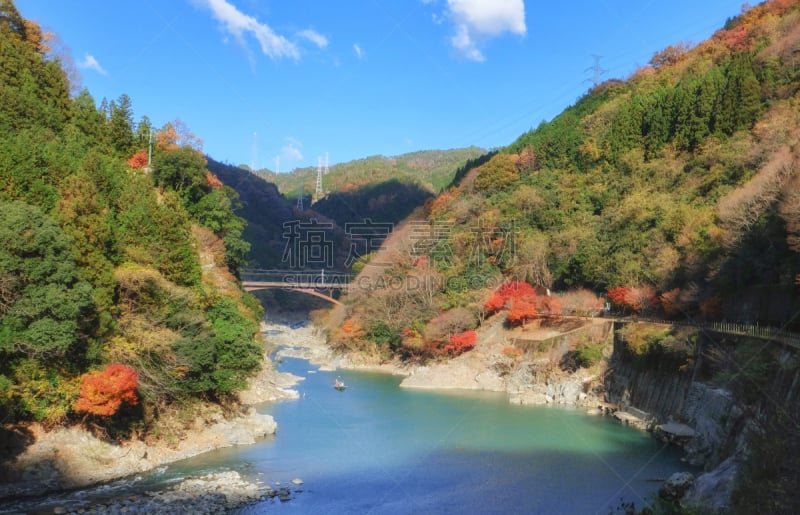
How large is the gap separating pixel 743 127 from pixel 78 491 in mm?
27538

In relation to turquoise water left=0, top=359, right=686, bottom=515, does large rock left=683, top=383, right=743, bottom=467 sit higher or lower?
higher

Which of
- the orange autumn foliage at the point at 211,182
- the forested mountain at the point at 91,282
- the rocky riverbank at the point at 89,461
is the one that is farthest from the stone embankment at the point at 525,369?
the rocky riverbank at the point at 89,461

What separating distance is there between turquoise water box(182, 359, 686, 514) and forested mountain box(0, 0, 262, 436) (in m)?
2.59

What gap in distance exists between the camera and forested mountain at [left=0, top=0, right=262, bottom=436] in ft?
34.5

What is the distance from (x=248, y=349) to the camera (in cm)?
1681

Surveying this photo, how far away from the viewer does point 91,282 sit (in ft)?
41.2

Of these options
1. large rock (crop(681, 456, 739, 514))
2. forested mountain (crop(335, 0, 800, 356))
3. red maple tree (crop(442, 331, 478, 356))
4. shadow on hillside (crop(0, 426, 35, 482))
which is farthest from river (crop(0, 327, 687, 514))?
red maple tree (crop(442, 331, 478, 356))

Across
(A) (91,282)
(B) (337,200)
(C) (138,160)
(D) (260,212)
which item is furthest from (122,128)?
(B) (337,200)

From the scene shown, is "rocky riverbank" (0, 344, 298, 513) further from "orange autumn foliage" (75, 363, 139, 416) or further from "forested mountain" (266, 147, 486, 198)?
"forested mountain" (266, 147, 486, 198)

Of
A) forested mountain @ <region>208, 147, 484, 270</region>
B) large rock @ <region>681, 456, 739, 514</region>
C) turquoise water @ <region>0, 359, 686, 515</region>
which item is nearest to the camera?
large rock @ <region>681, 456, 739, 514</region>

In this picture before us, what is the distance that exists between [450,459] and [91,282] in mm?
9362

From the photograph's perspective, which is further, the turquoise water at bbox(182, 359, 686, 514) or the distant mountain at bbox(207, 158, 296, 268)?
the distant mountain at bbox(207, 158, 296, 268)

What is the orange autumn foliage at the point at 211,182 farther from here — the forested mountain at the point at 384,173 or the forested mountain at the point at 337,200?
the forested mountain at the point at 384,173

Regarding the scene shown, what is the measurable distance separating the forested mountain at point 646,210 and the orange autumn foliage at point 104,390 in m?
14.6
